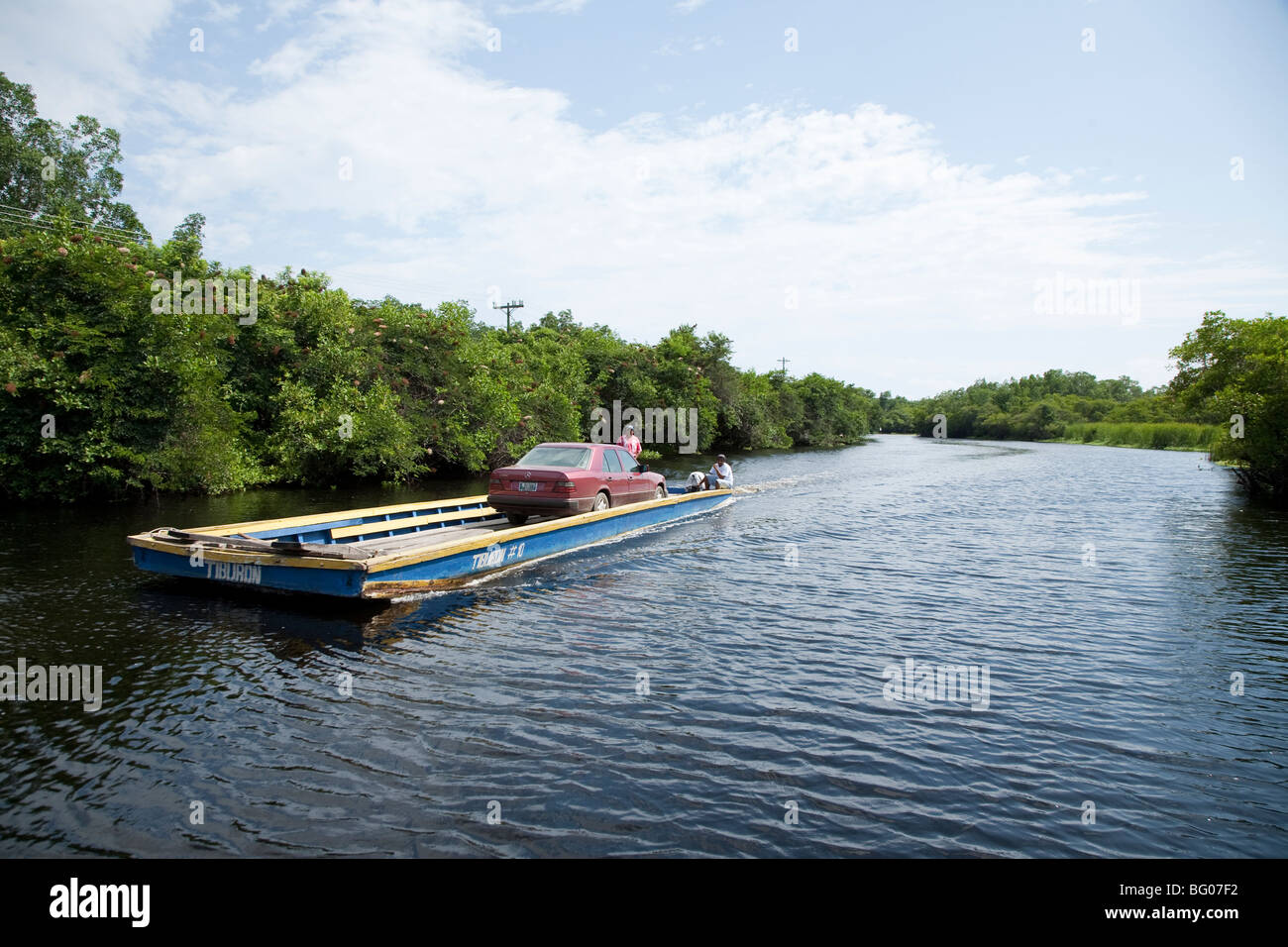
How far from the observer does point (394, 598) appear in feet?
31.1

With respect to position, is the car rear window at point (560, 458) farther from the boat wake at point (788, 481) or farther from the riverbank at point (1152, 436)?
the riverbank at point (1152, 436)

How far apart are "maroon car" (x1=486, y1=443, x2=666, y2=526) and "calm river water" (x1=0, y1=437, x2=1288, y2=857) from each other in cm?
124

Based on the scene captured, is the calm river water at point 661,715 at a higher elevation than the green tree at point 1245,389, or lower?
lower

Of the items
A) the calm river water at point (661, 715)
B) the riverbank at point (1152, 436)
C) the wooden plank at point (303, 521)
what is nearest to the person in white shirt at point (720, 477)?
the wooden plank at point (303, 521)

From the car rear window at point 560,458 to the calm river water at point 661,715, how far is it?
202cm

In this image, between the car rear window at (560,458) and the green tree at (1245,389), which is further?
the green tree at (1245,389)

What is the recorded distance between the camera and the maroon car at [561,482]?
12.7 m

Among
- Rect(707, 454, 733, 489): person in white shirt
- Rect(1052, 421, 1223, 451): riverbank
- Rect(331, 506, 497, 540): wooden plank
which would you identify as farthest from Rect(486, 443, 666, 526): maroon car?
Rect(1052, 421, 1223, 451): riverbank

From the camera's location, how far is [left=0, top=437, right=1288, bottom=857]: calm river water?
14.6ft

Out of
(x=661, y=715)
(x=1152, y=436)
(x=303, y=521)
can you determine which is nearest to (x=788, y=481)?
(x=303, y=521)

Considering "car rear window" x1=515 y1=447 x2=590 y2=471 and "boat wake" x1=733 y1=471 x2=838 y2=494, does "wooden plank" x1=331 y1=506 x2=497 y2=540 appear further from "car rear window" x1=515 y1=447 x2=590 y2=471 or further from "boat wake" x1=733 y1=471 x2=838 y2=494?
"boat wake" x1=733 y1=471 x2=838 y2=494

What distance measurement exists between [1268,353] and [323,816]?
3094 cm
